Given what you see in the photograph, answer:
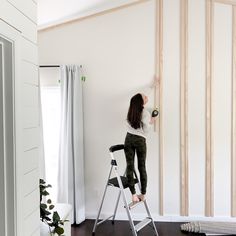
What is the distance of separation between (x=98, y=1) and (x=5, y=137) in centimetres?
240

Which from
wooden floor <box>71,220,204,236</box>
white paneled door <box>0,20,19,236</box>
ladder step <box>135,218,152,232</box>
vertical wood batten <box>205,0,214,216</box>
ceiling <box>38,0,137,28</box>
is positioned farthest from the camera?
vertical wood batten <box>205,0,214,216</box>

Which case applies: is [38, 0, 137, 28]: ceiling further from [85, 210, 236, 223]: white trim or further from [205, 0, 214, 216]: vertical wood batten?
[85, 210, 236, 223]: white trim

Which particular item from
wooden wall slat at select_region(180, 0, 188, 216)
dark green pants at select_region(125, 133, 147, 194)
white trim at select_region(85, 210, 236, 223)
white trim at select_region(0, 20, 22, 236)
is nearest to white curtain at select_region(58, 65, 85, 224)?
white trim at select_region(85, 210, 236, 223)

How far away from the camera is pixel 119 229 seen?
9.85ft

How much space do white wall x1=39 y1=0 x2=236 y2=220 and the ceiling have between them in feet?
0.34

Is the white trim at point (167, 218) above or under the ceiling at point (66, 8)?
under

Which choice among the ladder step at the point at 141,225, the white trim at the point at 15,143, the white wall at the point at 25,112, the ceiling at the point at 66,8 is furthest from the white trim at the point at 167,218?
the ceiling at the point at 66,8

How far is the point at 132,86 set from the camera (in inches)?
125

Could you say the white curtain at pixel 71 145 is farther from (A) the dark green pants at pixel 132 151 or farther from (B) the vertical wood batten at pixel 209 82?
(B) the vertical wood batten at pixel 209 82

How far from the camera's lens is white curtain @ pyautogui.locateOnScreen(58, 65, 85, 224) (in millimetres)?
3100

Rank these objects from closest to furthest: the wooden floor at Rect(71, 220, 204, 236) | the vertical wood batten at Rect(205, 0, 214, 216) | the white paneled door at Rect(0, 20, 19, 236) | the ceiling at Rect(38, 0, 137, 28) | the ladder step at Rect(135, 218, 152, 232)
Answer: the white paneled door at Rect(0, 20, 19, 236), the ladder step at Rect(135, 218, 152, 232), the ceiling at Rect(38, 0, 137, 28), the wooden floor at Rect(71, 220, 204, 236), the vertical wood batten at Rect(205, 0, 214, 216)

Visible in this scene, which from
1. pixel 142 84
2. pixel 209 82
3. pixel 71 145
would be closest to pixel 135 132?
pixel 142 84

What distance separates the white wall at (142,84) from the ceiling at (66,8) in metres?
0.10

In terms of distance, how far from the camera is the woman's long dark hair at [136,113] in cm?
267
